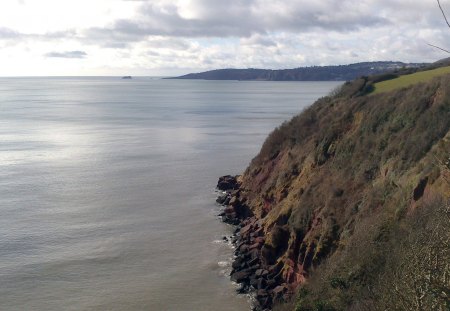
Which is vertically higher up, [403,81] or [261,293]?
[403,81]

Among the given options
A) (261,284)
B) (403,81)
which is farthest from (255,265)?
(403,81)

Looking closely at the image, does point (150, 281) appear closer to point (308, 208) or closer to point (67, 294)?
point (67, 294)

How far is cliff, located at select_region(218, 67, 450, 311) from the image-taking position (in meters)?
15.4

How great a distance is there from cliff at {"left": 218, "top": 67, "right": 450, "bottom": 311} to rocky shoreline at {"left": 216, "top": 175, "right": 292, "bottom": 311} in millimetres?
73

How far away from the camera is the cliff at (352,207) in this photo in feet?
50.4

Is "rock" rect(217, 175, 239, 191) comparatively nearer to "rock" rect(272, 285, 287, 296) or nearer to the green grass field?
the green grass field

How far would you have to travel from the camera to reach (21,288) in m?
27.3

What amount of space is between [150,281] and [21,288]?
260 inches

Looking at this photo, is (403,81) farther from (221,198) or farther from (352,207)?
(352,207)

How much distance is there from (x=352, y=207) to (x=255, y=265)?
6.54 meters

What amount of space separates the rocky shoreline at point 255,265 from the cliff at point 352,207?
73mm

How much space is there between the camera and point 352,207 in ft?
85.7

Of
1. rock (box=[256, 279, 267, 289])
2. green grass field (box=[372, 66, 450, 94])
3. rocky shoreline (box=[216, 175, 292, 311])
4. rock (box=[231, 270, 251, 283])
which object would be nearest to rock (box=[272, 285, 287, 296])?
rocky shoreline (box=[216, 175, 292, 311])

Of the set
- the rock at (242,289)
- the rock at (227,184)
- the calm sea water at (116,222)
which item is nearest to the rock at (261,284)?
the rock at (242,289)
